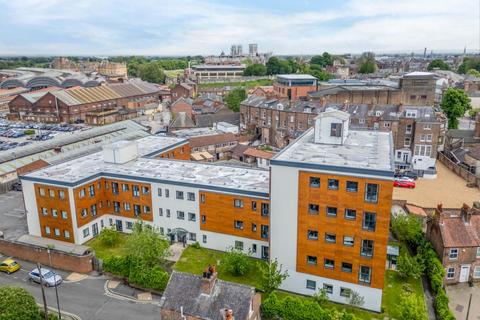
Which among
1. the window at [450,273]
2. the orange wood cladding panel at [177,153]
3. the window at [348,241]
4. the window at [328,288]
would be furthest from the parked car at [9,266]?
the window at [450,273]

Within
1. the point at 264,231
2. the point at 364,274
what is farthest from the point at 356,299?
the point at 264,231

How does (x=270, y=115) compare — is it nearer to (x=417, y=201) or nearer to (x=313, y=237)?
(x=417, y=201)

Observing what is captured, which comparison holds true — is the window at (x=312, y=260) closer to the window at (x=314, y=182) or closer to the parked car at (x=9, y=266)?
the window at (x=314, y=182)

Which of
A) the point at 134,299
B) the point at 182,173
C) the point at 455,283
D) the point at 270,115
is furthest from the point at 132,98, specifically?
the point at 455,283

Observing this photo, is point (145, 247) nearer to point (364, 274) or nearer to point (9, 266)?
point (9, 266)

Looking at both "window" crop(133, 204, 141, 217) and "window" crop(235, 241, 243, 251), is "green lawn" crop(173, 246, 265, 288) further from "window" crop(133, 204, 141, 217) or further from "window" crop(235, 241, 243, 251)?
"window" crop(133, 204, 141, 217)
